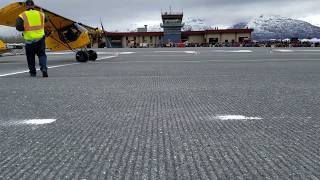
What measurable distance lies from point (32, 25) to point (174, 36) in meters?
110

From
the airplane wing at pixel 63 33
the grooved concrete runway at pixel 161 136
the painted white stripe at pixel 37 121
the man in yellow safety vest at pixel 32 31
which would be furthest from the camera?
the airplane wing at pixel 63 33

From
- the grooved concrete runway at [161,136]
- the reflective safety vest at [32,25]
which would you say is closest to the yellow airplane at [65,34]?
the reflective safety vest at [32,25]

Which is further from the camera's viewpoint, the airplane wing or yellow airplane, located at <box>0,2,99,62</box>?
the airplane wing

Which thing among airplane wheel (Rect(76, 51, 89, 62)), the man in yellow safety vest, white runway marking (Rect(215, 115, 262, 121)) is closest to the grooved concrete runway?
white runway marking (Rect(215, 115, 262, 121))

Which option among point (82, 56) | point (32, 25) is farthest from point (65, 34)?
point (32, 25)

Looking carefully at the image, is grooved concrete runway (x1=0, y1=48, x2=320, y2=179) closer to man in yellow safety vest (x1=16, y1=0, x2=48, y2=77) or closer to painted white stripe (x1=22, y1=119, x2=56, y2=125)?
painted white stripe (x1=22, y1=119, x2=56, y2=125)

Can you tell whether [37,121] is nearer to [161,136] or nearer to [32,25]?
[161,136]

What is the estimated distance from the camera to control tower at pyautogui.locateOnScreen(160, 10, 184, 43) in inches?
4581

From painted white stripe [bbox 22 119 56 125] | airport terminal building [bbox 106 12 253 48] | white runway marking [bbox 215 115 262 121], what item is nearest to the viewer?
painted white stripe [bbox 22 119 56 125]

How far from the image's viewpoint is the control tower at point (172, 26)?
116350mm

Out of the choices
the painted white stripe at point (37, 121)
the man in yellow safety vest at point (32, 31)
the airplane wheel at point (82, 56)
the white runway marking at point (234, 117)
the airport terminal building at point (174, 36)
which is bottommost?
the white runway marking at point (234, 117)

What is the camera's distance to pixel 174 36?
117312 millimetres

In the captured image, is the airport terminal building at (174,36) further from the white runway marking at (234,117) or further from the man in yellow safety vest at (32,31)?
the white runway marking at (234,117)

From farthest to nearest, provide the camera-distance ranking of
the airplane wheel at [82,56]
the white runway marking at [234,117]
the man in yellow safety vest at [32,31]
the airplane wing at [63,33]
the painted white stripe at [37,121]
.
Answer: the airplane wing at [63,33] < the airplane wheel at [82,56] < the man in yellow safety vest at [32,31] < the white runway marking at [234,117] < the painted white stripe at [37,121]
